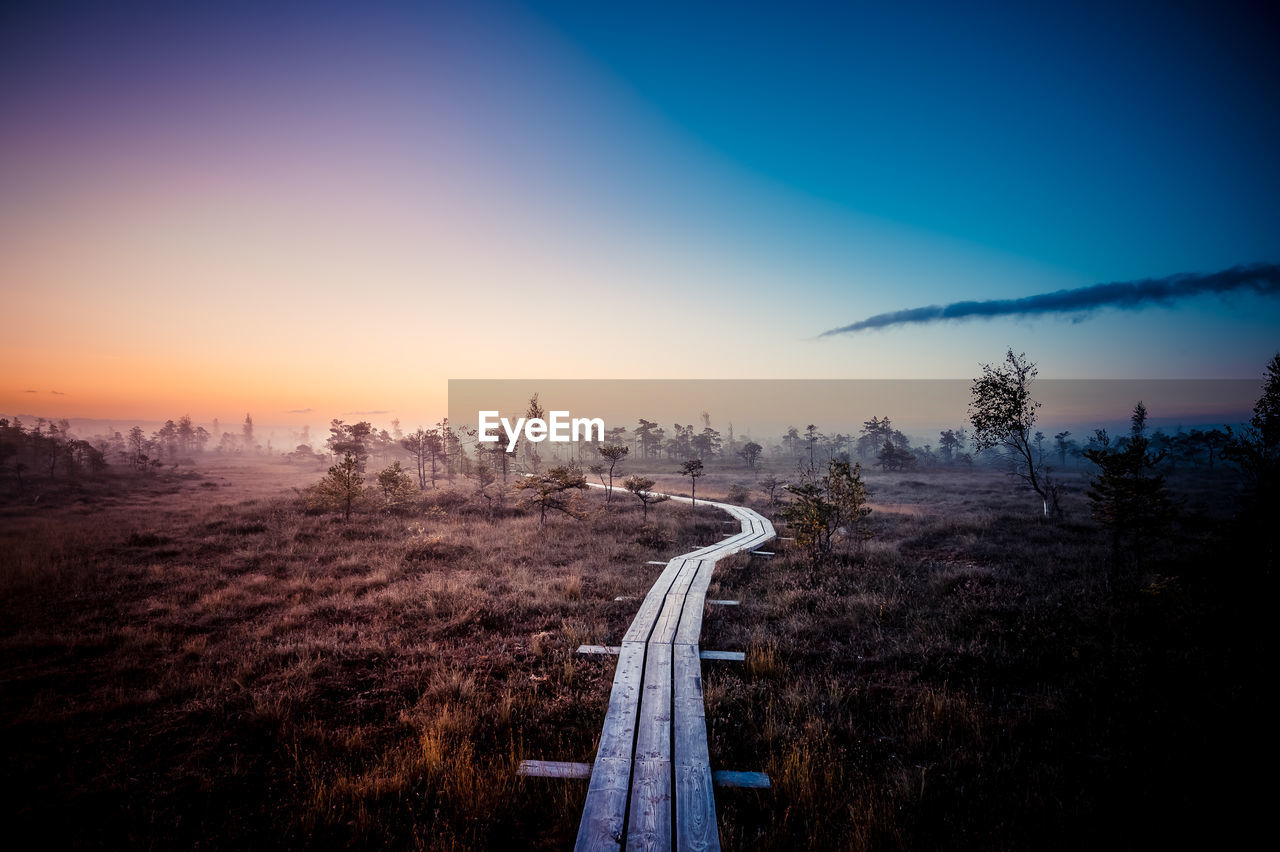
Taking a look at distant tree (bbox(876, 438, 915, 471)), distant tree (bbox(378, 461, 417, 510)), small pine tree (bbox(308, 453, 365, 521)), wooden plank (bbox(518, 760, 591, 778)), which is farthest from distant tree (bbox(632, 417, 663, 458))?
wooden plank (bbox(518, 760, 591, 778))

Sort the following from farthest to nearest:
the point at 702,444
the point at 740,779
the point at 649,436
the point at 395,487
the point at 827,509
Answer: the point at 649,436 < the point at 702,444 < the point at 395,487 < the point at 827,509 < the point at 740,779

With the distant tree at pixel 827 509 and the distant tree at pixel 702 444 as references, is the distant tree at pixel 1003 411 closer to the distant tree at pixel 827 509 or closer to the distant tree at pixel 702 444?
the distant tree at pixel 827 509

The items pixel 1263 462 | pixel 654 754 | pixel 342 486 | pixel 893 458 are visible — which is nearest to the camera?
pixel 654 754

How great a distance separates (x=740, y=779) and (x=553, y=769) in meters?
1.88

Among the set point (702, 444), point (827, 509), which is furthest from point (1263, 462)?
point (702, 444)

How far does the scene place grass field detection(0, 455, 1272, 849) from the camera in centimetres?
398

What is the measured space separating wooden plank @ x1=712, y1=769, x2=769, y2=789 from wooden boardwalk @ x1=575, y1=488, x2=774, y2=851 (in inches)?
4.8

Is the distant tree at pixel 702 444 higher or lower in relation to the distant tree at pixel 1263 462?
lower

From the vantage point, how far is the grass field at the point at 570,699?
3.98 meters

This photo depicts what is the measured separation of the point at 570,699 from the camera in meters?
6.04

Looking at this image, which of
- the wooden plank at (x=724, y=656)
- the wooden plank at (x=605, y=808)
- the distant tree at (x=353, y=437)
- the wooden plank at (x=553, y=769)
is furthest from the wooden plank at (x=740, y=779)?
the distant tree at (x=353, y=437)

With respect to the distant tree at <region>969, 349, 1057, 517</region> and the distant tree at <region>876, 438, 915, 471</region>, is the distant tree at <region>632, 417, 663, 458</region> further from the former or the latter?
the distant tree at <region>969, 349, 1057, 517</region>

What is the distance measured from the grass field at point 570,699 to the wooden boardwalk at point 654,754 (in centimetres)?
23

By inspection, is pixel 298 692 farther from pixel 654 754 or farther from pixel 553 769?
pixel 654 754
